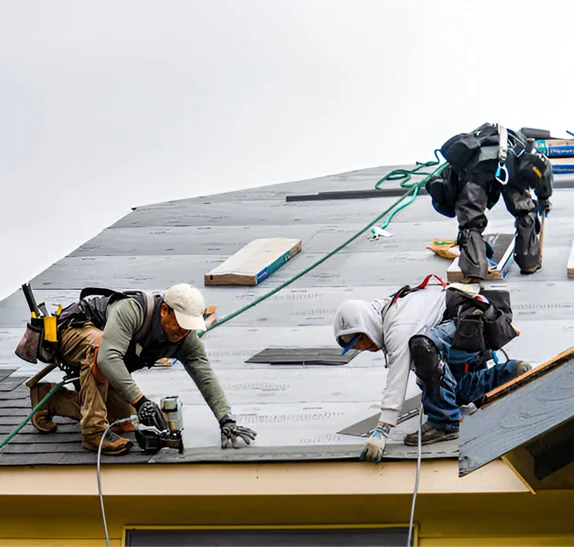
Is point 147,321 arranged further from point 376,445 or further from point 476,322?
point 476,322

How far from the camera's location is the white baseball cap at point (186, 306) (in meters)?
5.27

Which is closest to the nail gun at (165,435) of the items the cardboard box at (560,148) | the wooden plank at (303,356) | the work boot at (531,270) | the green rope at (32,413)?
the green rope at (32,413)

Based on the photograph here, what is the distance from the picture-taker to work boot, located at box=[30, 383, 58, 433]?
5660 millimetres

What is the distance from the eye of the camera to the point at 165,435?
17.1 ft

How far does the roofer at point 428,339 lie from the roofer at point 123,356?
0.79 meters

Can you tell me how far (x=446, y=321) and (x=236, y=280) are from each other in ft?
13.0

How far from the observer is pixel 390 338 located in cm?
504

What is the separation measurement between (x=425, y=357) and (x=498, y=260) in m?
4.09

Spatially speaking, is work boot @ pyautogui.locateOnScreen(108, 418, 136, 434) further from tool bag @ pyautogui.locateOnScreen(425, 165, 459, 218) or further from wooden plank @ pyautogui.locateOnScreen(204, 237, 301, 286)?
tool bag @ pyautogui.locateOnScreen(425, 165, 459, 218)

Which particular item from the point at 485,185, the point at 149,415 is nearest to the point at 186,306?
the point at 149,415

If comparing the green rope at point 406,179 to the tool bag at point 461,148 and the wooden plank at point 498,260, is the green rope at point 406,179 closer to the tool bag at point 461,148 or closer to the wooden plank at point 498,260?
the wooden plank at point 498,260

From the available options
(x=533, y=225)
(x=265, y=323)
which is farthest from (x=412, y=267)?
(x=265, y=323)

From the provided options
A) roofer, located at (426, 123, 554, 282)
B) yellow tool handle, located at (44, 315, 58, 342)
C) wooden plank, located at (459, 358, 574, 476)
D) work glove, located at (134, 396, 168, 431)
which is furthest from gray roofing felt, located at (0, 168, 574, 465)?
wooden plank, located at (459, 358, 574, 476)

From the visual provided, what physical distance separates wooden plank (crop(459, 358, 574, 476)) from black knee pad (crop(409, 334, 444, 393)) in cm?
116
